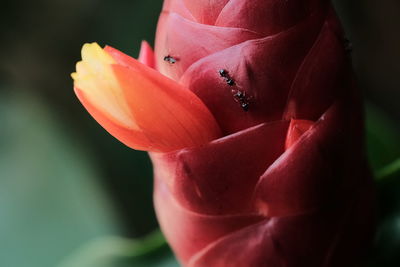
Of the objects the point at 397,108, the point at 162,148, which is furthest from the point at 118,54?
the point at 397,108

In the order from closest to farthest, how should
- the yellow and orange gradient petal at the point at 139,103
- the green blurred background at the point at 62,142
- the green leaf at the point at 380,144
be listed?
the yellow and orange gradient petal at the point at 139,103
the green leaf at the point at 380,144
the green blurred background at the point at 62,142

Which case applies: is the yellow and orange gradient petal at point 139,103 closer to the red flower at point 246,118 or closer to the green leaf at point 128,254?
the red flower at point 246,118

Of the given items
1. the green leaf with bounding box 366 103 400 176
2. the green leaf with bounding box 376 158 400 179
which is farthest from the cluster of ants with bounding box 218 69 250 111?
the green leaf with bounding box 366 103 400 176

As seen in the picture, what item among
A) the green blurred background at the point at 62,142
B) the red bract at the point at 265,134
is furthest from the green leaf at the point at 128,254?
the red bract at the point at 265,134

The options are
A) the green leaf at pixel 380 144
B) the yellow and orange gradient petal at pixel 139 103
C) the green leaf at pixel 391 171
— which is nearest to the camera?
the yellow and orange gradient petal at pixel 139 103

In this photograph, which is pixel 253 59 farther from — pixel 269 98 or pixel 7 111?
pixel 7 111

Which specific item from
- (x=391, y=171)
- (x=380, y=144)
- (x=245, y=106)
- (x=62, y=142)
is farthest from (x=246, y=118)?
(x=62, y=142)

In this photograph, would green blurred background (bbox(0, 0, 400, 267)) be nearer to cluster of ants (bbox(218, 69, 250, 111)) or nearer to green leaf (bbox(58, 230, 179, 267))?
green leaf (bbox(58, 230, 179, 267))
